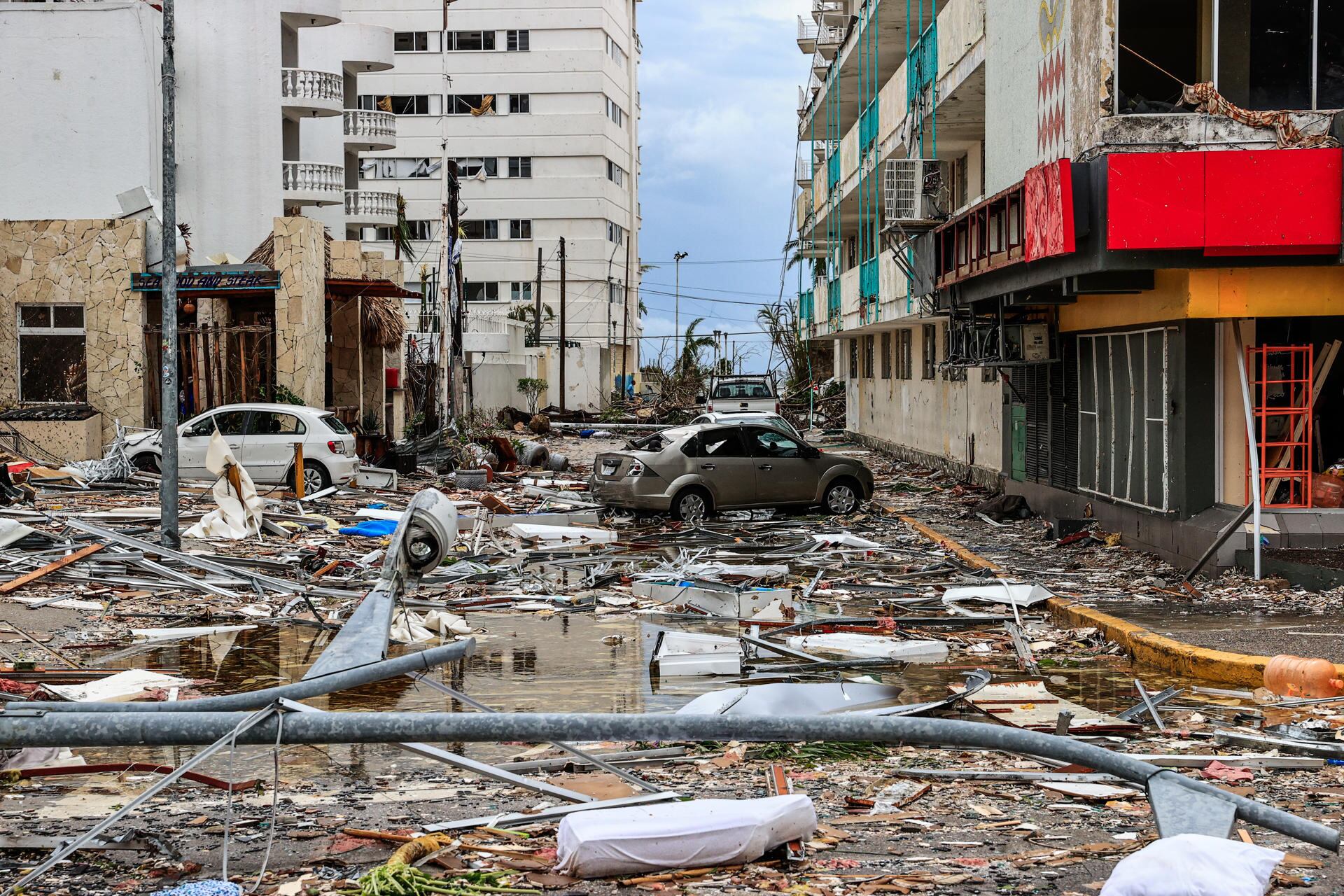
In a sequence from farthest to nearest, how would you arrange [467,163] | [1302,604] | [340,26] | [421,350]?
[467,163]
[421,350]
[340,26]
[1302,604]

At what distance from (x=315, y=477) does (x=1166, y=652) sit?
694 inches

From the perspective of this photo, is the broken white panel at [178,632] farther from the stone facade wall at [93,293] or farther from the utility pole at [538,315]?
the utility pole at [538,315]

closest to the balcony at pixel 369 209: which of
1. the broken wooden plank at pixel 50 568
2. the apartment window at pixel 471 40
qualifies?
the apartment window at pixel 471 40

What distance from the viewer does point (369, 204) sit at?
5353 cm

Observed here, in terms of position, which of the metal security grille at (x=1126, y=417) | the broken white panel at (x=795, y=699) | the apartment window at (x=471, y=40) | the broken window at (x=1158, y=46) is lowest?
the broken white panel at (x=795, y=699)

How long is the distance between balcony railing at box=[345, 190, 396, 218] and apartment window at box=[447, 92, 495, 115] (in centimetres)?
3137

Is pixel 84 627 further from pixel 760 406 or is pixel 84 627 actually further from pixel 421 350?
pixel 421 350

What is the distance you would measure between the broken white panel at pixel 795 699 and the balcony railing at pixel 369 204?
46.6 m

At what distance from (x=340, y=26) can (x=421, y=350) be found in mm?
12396

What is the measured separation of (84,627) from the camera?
41.1 feet

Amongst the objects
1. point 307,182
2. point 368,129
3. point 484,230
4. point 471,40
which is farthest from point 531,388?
point 471,40

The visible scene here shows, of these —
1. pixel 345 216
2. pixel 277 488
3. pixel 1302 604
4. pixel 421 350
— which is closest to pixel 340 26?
pixel 345 216

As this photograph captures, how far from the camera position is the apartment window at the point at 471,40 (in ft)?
276

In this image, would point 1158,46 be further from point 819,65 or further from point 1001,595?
point 819,65
